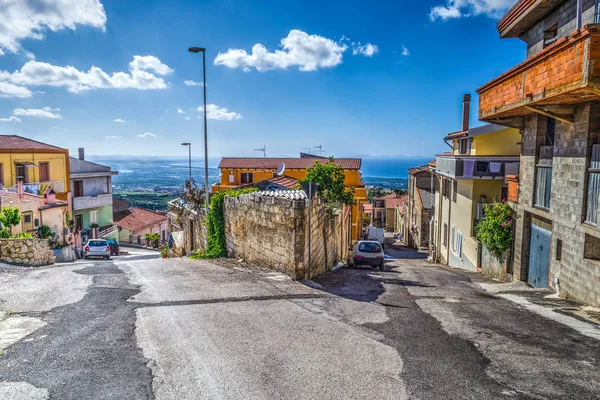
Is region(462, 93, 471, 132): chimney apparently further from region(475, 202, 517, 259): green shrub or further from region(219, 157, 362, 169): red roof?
region(219, 157, 362, 169): red roof

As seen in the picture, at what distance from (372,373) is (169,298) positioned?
558 centimetres

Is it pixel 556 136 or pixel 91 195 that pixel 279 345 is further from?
pixel 91 195

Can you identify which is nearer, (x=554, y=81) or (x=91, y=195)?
(x=554, y=81)

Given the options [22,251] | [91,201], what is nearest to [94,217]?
[91,201]

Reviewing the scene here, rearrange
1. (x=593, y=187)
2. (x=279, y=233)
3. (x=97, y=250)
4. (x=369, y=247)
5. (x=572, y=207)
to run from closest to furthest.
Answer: (x=593, y=187) → (x=572, y=207) → (x=279, y=233) → (x=369, y=247) → (x=97, y=250)

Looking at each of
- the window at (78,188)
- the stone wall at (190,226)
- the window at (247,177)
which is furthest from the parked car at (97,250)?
the window at (247,177)

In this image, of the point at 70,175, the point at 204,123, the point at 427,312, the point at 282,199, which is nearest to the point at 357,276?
the point at 282,199

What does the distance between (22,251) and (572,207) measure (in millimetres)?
17268

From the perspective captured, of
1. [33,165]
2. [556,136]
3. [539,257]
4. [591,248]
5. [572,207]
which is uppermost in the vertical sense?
[556,136]

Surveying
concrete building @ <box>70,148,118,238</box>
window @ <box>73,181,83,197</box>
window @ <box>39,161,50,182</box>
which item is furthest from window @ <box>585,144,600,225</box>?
window @ <box>73,181,83,197</box>

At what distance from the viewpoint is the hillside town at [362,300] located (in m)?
5.50

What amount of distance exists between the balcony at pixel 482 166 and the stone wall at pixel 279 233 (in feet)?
23.2

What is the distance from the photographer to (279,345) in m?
6.68

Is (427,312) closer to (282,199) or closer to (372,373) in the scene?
(372,373)
